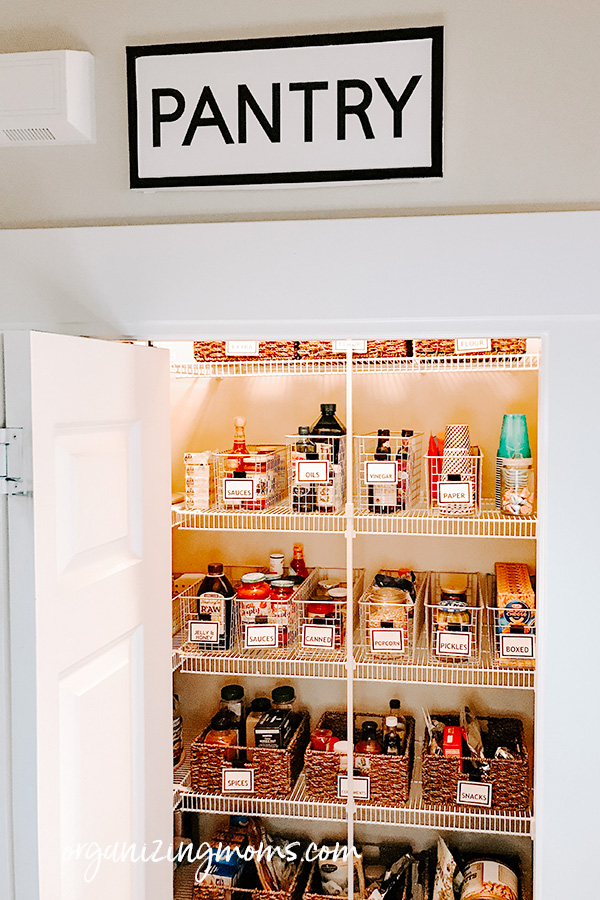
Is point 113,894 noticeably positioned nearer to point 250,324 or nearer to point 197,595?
point 250,324

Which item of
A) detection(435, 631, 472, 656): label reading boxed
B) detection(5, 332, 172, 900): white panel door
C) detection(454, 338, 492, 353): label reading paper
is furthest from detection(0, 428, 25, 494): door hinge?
detection(435, 631, 472, 656): label reading boxed

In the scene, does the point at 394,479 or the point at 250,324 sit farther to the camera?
the point at 394,479

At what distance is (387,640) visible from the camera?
8.55ft

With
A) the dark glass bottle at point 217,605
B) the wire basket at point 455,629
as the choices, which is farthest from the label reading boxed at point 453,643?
the dark glass bottle at point 217,605

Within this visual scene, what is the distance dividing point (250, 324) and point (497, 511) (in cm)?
147

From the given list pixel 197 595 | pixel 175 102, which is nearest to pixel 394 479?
pixel 197 595

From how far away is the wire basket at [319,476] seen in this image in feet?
8.70

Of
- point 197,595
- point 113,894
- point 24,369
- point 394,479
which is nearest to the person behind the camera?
point 24,369

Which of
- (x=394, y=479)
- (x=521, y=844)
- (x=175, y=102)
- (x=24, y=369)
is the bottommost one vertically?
(x=521, y=844)

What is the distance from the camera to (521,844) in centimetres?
283

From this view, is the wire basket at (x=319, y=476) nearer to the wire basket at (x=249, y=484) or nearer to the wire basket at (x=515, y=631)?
the wire basket at (x=249, y=484)

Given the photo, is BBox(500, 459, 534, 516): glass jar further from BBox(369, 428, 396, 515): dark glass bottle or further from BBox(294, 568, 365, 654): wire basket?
BBox(294, 568, 365, 654): wire basket

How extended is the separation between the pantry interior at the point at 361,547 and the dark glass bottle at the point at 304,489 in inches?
1.5

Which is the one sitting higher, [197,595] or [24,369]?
[24,369]
